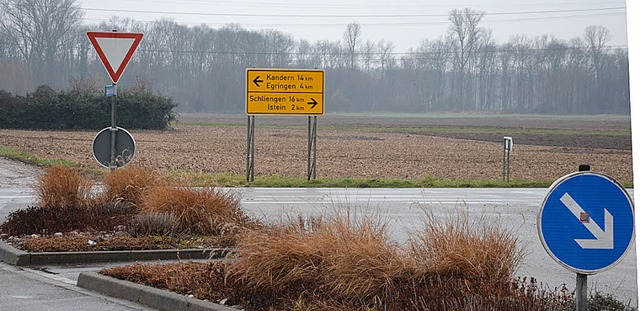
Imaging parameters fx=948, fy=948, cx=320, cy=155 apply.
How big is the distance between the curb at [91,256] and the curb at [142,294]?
53.1 inches

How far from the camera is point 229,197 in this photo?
12.3 meters

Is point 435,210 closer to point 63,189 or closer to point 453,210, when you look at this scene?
point 453,210

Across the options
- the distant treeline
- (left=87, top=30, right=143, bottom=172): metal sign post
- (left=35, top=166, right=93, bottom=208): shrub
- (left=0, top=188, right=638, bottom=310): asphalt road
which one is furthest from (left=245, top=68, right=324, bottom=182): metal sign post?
the distant treeline

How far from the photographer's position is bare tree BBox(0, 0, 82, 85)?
92.6 m

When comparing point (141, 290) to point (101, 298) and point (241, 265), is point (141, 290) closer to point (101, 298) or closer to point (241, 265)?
point (101, 298)

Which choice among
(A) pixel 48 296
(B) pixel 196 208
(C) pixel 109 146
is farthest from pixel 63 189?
(A) pixel 48 296

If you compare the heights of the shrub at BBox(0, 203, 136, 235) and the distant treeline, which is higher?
the distant treeline

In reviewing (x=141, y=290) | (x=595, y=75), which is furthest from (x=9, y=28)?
(x=141, y=290)

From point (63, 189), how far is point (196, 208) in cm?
240

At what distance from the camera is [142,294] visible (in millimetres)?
8062

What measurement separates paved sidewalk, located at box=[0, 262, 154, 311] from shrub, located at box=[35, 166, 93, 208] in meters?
3.68

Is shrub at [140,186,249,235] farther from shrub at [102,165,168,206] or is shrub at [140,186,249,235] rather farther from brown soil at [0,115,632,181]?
brown soil at [0,115,632,181]

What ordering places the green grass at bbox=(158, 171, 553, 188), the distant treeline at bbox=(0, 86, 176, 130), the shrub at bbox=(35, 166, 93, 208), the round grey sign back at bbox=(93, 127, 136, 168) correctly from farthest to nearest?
the distant treeline at bbox=(0, 86, 176, 130) → the green grass at bbox=(158, 171, 553, 188) → the round grey sign back at bbox=(93, 127, 136, 168) → the shrub at bbox=(35, 166, 93, 208)

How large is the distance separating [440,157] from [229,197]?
94.6 feet
